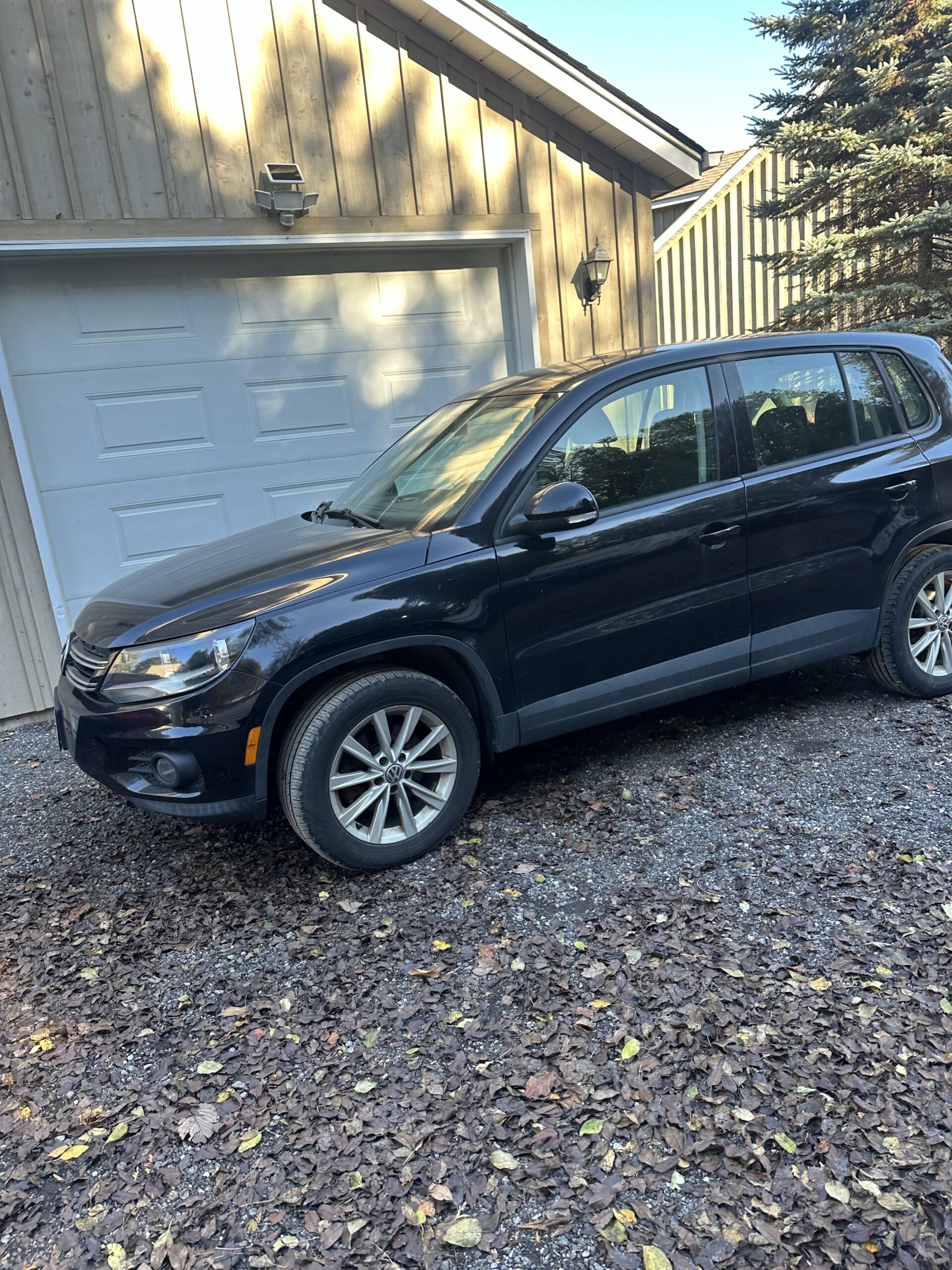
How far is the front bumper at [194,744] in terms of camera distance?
2.91m

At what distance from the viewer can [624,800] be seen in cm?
366

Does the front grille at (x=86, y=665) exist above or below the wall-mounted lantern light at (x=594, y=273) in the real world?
below

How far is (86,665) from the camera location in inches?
127

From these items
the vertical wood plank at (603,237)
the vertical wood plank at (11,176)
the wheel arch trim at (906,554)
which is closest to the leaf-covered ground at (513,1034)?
the wheel arch trim at (906,554)

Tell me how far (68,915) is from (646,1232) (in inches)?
92.3

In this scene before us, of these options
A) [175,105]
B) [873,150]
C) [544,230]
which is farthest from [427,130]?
[873,150]

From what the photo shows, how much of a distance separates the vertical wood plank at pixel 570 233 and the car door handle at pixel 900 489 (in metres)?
3.40

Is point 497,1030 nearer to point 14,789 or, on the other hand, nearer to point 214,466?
point 14,789

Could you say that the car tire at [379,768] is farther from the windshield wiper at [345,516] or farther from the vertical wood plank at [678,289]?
the vertical wood plank at [678,289]

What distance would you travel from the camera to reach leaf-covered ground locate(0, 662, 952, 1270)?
1857 mm

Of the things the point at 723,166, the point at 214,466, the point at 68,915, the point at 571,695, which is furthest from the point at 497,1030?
the point at 723,166

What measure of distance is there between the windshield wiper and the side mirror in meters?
0.65

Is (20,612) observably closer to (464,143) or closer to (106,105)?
(106,105)

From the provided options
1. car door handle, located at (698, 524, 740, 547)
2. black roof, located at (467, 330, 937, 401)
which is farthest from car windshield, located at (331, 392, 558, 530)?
car door handle, located at (698, 524, 740, 547)
